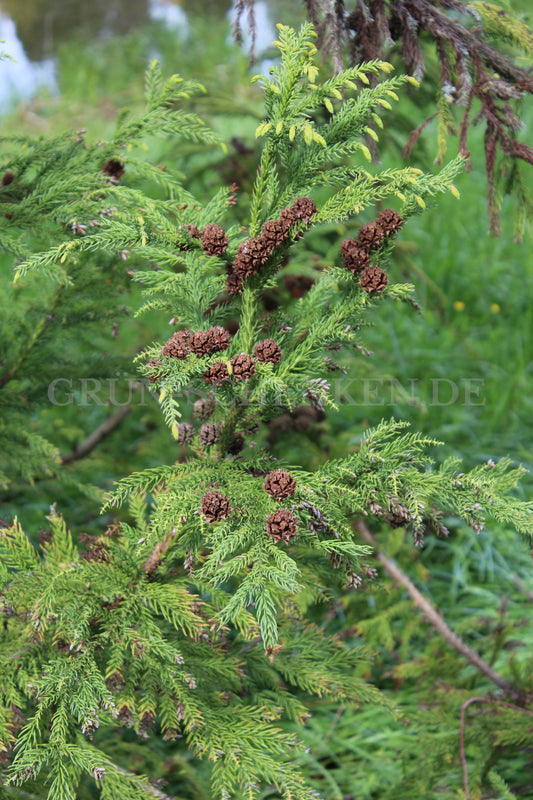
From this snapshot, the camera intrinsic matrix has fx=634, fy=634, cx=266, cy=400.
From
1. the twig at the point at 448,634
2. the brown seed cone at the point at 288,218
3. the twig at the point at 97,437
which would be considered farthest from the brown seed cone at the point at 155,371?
the twig at the point at 97,437

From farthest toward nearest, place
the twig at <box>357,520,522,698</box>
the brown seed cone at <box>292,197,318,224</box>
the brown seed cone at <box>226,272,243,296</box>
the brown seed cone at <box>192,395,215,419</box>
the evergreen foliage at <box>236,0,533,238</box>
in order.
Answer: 1. the twig at <box>357,520,522,698</box>
2. the evergreen foliage at <box>236,0,533,238</box>
3. the brown seed cone at <box>192,395,215,419</box>
4. the brown seed cone at <box>226,272,243,296</box>
5. the brown seed cone at <box>292,197,318,224</box>

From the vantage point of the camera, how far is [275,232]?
1.11 meters

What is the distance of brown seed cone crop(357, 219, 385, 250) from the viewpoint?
3.69 feet

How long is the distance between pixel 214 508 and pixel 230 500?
0.06 metres

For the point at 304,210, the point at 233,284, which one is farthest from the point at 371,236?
the point at 233,284

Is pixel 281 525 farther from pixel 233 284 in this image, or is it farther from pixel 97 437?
pixel 97 437

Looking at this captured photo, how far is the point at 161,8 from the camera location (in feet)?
34.5

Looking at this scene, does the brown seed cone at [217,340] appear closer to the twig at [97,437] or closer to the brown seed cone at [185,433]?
the brown seed cone at [185,433]

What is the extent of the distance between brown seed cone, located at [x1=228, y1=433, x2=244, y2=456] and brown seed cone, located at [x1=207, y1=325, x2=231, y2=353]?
0.24m

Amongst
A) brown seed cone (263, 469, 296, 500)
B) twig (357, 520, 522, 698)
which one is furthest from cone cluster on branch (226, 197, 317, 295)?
twig (357, 520, 522, 698)

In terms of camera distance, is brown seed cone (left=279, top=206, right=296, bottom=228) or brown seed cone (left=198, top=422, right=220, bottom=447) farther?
brown seed cone (left=198, top=422, right=220, bottom=447)

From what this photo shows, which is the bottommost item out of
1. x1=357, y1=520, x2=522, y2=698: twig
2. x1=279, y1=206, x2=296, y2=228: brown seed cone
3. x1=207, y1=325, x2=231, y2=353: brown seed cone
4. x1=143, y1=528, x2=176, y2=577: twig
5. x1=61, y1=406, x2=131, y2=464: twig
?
x1=61, y1=406, x2=131, y2=464: twig

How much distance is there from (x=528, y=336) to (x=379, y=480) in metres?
2.95

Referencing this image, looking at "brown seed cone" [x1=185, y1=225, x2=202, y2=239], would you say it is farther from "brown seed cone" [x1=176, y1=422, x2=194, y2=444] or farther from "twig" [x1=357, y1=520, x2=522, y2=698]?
"twig" [x1=357, y1=520, x2=522, y2=698]
